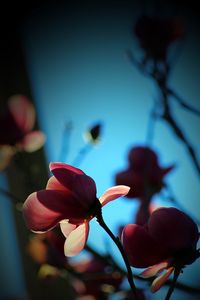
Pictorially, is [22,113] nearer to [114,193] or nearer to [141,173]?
[141,173]

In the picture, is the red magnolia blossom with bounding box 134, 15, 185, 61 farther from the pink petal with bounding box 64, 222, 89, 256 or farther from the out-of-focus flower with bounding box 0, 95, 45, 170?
the pink petal with bounding box 64, 222, 89, 256

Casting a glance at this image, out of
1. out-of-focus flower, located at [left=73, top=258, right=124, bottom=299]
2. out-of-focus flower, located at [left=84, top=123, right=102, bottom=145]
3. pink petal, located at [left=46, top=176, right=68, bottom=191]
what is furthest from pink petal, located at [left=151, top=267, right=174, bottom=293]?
out-of-focus flower, located at [left=84, top=123, right=102, bottom=145]

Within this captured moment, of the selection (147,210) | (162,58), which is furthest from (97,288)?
(162,58)

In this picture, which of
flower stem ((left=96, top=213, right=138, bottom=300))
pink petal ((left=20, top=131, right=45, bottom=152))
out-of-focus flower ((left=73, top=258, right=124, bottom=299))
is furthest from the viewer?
pink petal ((left=20, top=131, right=45, bottom=152))

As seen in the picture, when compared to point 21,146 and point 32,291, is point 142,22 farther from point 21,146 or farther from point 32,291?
point 32,291

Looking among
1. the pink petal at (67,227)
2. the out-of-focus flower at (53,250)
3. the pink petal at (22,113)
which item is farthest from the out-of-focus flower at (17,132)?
the pink petal at (67,227)

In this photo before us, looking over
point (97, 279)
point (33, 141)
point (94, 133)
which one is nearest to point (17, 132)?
point (33, 141)
